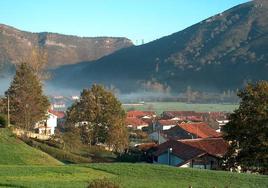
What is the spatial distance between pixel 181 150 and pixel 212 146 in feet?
9.65

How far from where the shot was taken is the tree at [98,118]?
5651 cm

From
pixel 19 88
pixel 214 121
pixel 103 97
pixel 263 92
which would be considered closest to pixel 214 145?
pixel 263 92

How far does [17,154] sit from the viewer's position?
33375mm

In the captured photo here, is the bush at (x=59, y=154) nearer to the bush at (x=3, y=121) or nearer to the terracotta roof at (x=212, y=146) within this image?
the bush at (x=3, y=121)

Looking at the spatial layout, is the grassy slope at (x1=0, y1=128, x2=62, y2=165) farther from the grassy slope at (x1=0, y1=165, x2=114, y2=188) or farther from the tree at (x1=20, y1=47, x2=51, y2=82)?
the tree at (x1=20, y1=47, x2=51, y2=82)

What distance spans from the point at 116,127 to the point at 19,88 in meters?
11.6

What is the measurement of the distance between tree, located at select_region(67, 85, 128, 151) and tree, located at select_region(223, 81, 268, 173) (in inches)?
882

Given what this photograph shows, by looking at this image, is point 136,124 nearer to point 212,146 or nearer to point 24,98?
point 24,98

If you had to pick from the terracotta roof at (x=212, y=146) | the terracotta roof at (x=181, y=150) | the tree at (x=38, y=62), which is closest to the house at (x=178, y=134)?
the terracotta roof at (x=181, y=150)

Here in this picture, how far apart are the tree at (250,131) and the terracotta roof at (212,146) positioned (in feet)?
29.6

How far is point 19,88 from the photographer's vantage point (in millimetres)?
50969

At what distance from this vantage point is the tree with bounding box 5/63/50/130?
50.7 metres

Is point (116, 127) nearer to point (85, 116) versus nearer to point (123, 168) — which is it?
point (85, 116)

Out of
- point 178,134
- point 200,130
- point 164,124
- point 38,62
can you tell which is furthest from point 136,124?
point 38,62
